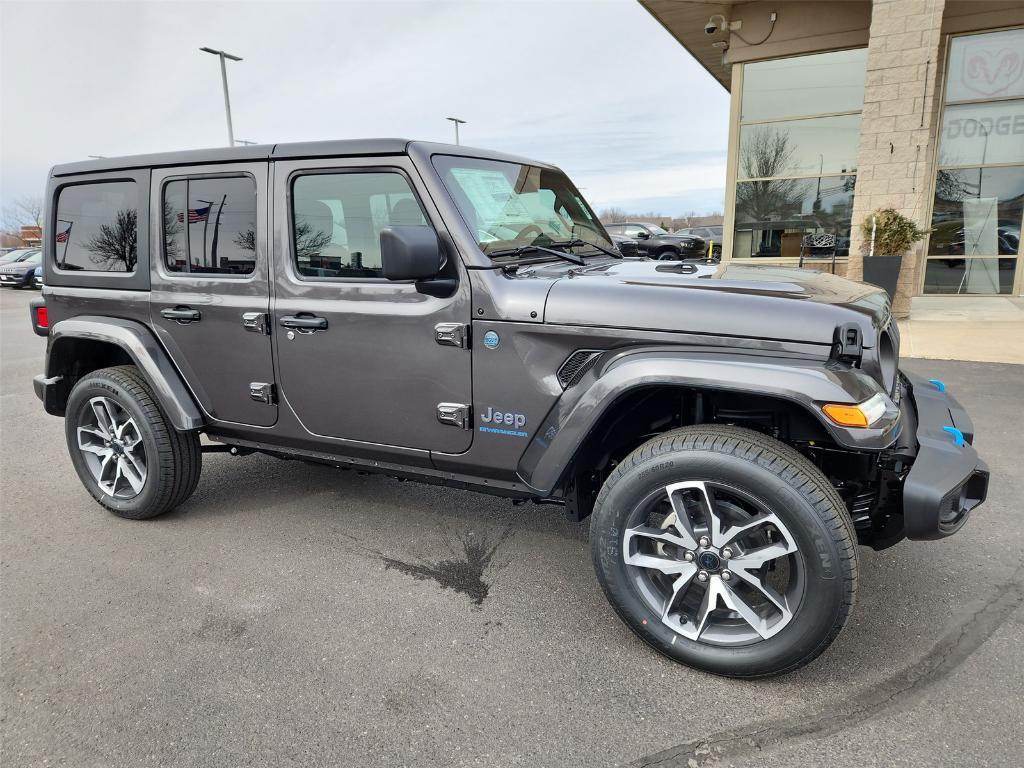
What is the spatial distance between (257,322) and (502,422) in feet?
4.33

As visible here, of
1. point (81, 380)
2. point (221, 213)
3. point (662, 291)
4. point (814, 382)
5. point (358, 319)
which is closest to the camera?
point (814, 382)

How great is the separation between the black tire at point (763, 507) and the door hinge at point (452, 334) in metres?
0.81

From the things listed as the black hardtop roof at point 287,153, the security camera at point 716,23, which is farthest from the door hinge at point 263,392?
the security camera at point 716,23

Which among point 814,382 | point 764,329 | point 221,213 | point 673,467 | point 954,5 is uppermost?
point 954,5

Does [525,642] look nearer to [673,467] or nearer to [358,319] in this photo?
[673,467]

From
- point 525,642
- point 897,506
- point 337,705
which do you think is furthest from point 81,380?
point 897,506

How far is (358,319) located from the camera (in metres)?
2.99

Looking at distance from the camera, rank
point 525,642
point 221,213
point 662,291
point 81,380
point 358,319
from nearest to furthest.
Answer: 1. point 662,291
2. point 525,642
3. point 358,319
4. point 221,213
5. point 81,380

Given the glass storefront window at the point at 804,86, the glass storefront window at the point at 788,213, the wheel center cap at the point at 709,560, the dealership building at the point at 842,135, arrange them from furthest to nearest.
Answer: the glass storefront window at the point at 788,213
the glass storefront window at the point at 804,86
the dealership building at the point at 842,135
the wheel center cap at the point at 709,560

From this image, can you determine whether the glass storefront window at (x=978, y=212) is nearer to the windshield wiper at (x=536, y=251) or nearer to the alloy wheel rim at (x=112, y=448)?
the windshield wiper at (x=536, y=251)

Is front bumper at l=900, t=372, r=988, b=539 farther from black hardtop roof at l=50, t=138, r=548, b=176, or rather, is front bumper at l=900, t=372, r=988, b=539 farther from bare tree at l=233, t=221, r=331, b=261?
bare tree at l=233, t=221, r=331, b=261

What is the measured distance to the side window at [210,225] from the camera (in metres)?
3.27

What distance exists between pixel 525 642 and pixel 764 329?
150 cm

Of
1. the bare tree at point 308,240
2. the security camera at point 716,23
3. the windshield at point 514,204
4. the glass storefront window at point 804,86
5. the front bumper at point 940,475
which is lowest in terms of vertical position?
the front bumper at point 940,475
